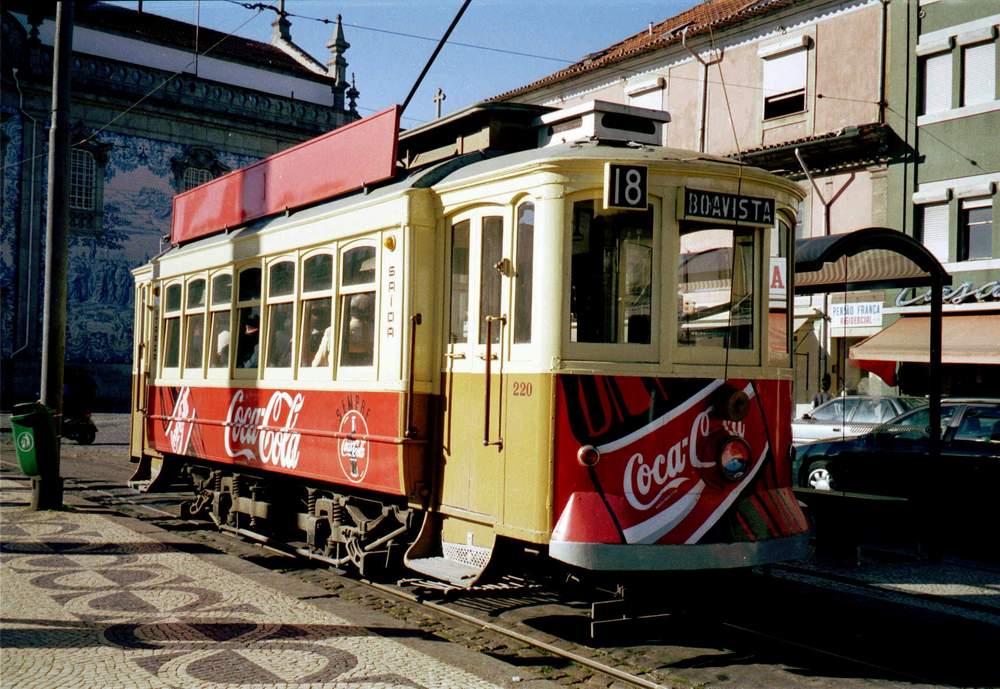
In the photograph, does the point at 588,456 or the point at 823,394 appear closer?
the point at 588,456

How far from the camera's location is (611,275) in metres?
6.85

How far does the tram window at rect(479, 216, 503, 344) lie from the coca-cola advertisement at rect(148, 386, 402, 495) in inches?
40.5

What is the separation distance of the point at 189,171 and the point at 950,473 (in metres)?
32.5

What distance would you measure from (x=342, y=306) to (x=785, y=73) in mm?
18628

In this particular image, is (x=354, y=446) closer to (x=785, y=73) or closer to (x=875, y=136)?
(x=875, y=136)

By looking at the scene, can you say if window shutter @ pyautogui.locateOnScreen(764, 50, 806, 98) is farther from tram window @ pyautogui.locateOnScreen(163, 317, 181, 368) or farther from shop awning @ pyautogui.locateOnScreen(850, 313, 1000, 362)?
tram window @ pyautogui.locateOnScreen(163, 317, 181, 368)

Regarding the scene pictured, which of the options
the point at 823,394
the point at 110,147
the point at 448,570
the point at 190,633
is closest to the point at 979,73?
the point at 823,394

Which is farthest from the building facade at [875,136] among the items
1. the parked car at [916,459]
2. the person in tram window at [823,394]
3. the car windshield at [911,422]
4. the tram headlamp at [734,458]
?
the tram headlamp at [734,458]

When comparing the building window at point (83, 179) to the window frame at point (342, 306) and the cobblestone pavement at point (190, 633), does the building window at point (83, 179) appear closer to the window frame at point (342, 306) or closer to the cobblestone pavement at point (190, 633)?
the cobblestone pavement at point (190, 633)

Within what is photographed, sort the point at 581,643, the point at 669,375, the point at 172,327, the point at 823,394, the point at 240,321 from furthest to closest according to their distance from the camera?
the point at 823,394
the point at 172,327
the point at 240,321
the point at 581,643
the point at 669,375

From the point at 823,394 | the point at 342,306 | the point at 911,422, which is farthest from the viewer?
the point at 823,394

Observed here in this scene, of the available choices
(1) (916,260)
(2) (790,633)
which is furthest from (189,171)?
(2) (790,633)

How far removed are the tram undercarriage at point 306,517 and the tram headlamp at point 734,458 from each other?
243cm

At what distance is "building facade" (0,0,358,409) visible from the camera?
33844 millimetres
